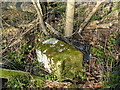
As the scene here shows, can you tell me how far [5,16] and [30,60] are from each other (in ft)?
9.97

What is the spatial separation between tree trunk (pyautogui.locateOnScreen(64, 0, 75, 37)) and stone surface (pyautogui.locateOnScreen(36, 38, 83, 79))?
1.10 m

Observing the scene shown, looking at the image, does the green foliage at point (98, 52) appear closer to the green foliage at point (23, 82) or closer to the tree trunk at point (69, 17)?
the tree trunk at point (69, 17)

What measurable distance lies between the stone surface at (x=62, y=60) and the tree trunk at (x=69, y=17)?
110 cm

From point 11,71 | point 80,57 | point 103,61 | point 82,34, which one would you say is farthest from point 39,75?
point 82,34

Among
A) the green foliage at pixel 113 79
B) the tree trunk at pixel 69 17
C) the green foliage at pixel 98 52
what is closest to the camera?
the green foliage at pixel 113 79

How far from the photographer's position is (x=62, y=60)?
12.2ft

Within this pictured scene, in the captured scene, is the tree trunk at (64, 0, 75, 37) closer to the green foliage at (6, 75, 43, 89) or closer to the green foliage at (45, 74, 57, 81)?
the green foliage at (45, 74, 57, 81)

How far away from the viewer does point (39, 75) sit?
4.16 m

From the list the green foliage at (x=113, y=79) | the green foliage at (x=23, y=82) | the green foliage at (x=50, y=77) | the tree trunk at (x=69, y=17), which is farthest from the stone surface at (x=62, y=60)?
the tree trunk at (x=69, y=17)

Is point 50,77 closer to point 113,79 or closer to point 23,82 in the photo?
point 23,82

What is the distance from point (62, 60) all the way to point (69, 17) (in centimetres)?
172

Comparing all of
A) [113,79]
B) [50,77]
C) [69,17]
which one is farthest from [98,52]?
[50,77]

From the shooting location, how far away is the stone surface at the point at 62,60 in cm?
375

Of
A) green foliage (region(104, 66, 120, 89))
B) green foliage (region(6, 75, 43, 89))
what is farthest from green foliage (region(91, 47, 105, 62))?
green foliage (region(6, 75, 43, 89))
